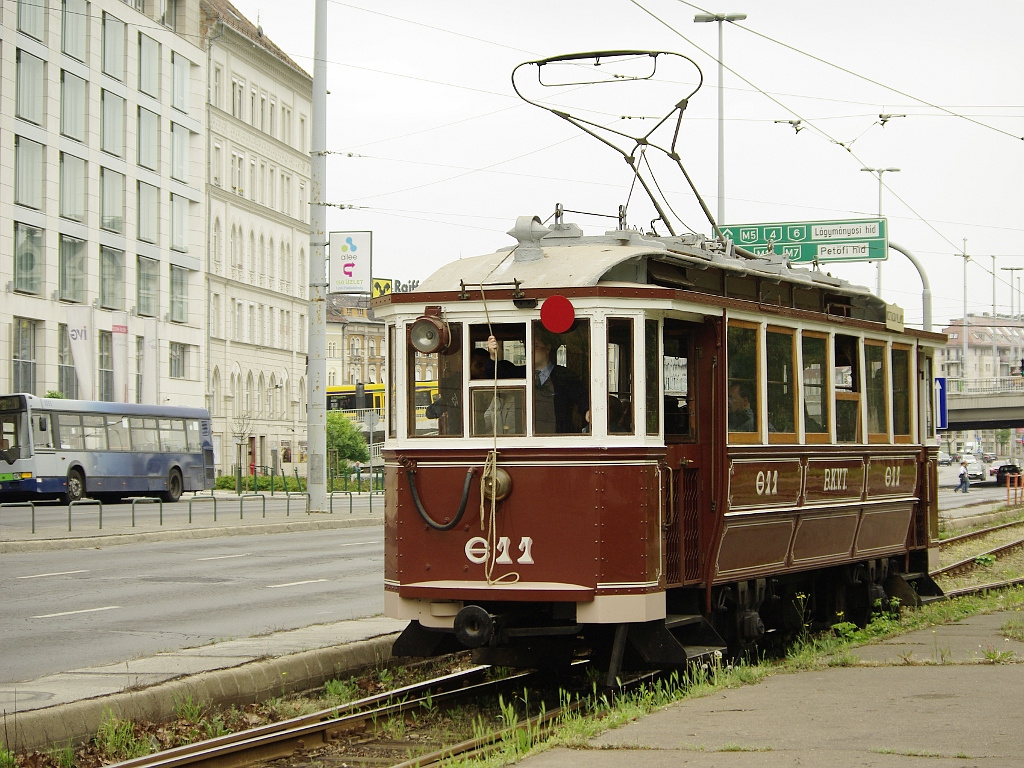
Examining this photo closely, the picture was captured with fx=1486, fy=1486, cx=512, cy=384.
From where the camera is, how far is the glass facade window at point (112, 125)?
5719 centimetres

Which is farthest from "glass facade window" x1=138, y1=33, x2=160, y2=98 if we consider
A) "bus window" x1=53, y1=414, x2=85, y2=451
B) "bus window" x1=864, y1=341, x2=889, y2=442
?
"bus window" x1=864, y1=341, x2=889, y2=442

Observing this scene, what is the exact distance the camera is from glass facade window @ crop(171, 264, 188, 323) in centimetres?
6400

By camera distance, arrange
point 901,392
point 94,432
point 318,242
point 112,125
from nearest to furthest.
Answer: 1. point 901,392
2. point 318,242
3. point 94,432
4. point 112,125

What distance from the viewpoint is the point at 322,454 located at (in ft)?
106

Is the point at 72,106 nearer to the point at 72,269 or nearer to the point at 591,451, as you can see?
the point at 72,269

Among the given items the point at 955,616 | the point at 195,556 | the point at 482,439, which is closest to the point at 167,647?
the point at 482,439

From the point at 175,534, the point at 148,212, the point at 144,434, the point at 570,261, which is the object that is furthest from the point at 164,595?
the point at 148,212

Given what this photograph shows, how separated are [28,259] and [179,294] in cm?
1256

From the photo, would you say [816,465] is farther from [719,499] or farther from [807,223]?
[807,223]

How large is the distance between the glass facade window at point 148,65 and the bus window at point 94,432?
22.2 metres

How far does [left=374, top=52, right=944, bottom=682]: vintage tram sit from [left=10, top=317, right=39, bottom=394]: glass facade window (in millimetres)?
43571

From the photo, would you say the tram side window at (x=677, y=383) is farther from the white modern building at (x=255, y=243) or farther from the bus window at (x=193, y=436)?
the white modern building at (x=255, y=243)

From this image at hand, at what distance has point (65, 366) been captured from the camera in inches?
2152

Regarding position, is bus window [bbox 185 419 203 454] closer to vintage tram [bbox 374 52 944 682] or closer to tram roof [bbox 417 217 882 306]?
vintage tram [bbox 374 52 944 682]
